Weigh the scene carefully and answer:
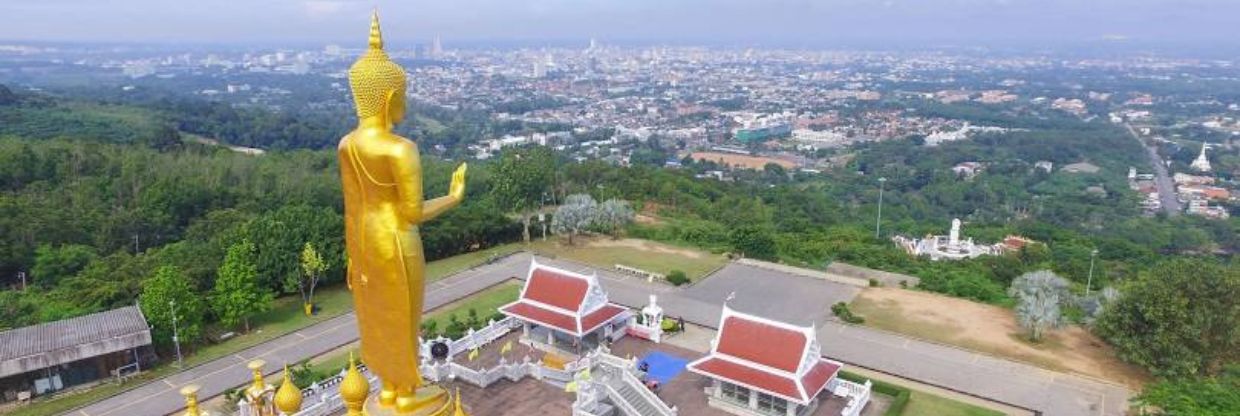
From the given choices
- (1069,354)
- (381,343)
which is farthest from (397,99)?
(1069,354)

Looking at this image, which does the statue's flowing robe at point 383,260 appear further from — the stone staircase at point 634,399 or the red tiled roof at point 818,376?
the red tiled roof at point 818,376

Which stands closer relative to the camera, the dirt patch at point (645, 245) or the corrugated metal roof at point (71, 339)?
the corrugated metal roof at point (71, 339)

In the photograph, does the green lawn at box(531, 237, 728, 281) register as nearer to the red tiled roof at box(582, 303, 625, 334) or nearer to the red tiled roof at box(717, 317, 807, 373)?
the red tiled roof at box(582, 303, 625, 334)

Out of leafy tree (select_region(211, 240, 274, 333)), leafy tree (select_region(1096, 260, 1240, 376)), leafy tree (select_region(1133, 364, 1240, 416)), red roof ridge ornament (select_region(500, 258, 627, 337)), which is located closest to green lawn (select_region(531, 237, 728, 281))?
red roof ridge ornament (select_region(500, 258, 627, 337))

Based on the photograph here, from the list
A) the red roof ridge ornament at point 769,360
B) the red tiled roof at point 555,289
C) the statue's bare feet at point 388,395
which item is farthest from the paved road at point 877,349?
the statue's bare feet at point 388,395

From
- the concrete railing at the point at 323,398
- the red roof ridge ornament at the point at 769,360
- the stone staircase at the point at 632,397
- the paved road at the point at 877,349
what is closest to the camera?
the red roof ridge ornament at the point at 769,360
